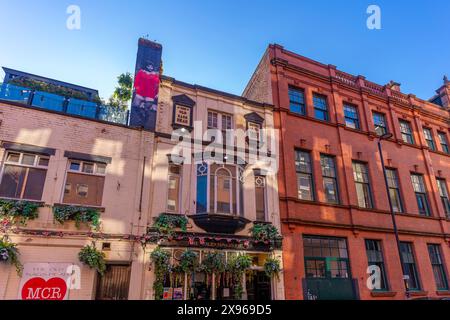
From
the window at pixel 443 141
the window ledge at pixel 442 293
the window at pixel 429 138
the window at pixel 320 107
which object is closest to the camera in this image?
the window ledge at pixel 442 293

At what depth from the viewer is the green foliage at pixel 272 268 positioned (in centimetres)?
1230

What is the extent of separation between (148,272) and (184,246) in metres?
1.62

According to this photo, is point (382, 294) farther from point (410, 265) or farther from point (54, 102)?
point (54, 102)

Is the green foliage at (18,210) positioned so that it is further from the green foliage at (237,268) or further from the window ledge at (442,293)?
the window ledge at (442,293)

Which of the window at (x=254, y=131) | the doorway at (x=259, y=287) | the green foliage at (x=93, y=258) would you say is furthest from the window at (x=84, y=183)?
the window at (x=254, y=131)

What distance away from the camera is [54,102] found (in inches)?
488

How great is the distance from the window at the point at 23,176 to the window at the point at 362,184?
1546 cm

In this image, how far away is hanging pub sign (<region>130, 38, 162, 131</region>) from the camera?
1313 cm

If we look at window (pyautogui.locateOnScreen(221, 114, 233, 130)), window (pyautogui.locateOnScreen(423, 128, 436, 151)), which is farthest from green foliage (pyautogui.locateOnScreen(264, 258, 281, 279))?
window (pyautogui.locateOnScreen(423, 128, 436, 151))

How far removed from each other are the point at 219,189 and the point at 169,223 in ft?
8.79

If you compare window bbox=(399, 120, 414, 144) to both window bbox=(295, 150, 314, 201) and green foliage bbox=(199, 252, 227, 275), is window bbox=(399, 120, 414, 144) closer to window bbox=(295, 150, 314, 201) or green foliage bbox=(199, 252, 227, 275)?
window bbox=(295, 150, 314, 201)

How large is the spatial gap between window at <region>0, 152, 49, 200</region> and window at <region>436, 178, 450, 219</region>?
23.1 meters

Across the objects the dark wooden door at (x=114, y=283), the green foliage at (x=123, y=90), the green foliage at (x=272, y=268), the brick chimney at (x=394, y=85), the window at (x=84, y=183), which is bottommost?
the dark wooden door at (x=114, y=283)
